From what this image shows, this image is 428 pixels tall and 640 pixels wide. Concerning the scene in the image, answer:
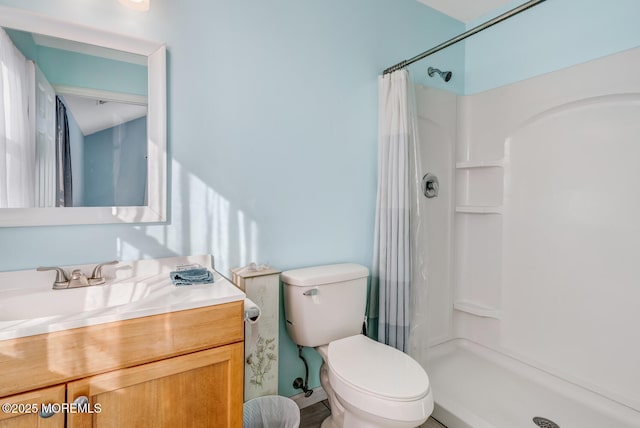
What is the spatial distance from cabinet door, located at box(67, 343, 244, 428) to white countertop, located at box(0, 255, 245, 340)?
0.57ft

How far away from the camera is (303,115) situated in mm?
1827

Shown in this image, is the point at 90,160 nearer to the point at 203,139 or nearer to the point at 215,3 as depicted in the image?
→ the point at 203,139

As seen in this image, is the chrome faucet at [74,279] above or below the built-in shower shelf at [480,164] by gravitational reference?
below

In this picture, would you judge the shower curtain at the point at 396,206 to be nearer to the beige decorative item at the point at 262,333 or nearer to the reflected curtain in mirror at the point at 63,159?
the beige decorative item at the point at 262,333

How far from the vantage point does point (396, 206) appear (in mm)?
1909

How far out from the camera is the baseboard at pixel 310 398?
186 cm

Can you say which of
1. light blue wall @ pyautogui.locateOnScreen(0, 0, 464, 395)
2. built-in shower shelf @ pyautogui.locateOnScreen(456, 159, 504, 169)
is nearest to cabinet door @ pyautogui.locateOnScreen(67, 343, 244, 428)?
light blue wall @ pyautogui.locateOnScreen(0, 0, 464, 395)

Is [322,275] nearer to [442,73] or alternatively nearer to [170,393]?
[170,393]

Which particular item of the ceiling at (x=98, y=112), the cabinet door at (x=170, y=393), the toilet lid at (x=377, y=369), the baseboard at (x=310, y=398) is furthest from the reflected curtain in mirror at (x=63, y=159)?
the baseboard at (x=310, y=398)

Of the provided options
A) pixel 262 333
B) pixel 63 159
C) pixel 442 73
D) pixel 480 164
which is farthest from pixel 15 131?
pixel 480 164

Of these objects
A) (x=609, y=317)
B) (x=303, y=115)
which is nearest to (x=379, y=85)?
(x=303, y=115)

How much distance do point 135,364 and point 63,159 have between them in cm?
85

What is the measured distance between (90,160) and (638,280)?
107 inches

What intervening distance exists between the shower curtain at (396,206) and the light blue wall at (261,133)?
0.15 meters
